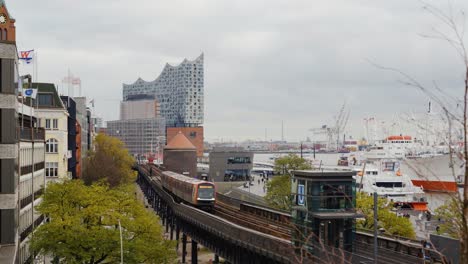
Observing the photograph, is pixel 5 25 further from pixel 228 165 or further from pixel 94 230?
pixel 228 165

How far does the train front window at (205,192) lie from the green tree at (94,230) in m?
25.6

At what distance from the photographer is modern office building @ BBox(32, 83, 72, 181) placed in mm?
82812

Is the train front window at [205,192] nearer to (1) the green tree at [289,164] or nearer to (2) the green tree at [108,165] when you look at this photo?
(2) the green tree at [108,165]

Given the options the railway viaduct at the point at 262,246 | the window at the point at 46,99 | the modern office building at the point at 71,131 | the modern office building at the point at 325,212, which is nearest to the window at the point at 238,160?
the modern office building at the point at 71,131

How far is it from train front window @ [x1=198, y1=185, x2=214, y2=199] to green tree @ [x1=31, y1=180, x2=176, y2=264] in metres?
25.6

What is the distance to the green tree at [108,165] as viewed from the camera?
110625 mm

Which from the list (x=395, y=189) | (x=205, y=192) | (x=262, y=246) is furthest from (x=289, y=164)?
(x=262, y=246)

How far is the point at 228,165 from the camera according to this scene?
568ft

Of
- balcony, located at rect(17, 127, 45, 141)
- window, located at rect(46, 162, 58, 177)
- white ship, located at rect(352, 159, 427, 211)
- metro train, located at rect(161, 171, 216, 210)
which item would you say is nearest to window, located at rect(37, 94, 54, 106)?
window, located at rect(46, 162, 58, 177)

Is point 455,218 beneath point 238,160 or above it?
above

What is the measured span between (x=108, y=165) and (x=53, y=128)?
31547mm

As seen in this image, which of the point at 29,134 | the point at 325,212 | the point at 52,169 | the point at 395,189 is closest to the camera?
the point at 325,212

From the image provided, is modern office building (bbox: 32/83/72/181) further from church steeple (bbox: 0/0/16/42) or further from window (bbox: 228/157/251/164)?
window (bbox: 228/157/251/164)

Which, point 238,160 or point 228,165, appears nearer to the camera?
point 228,165
